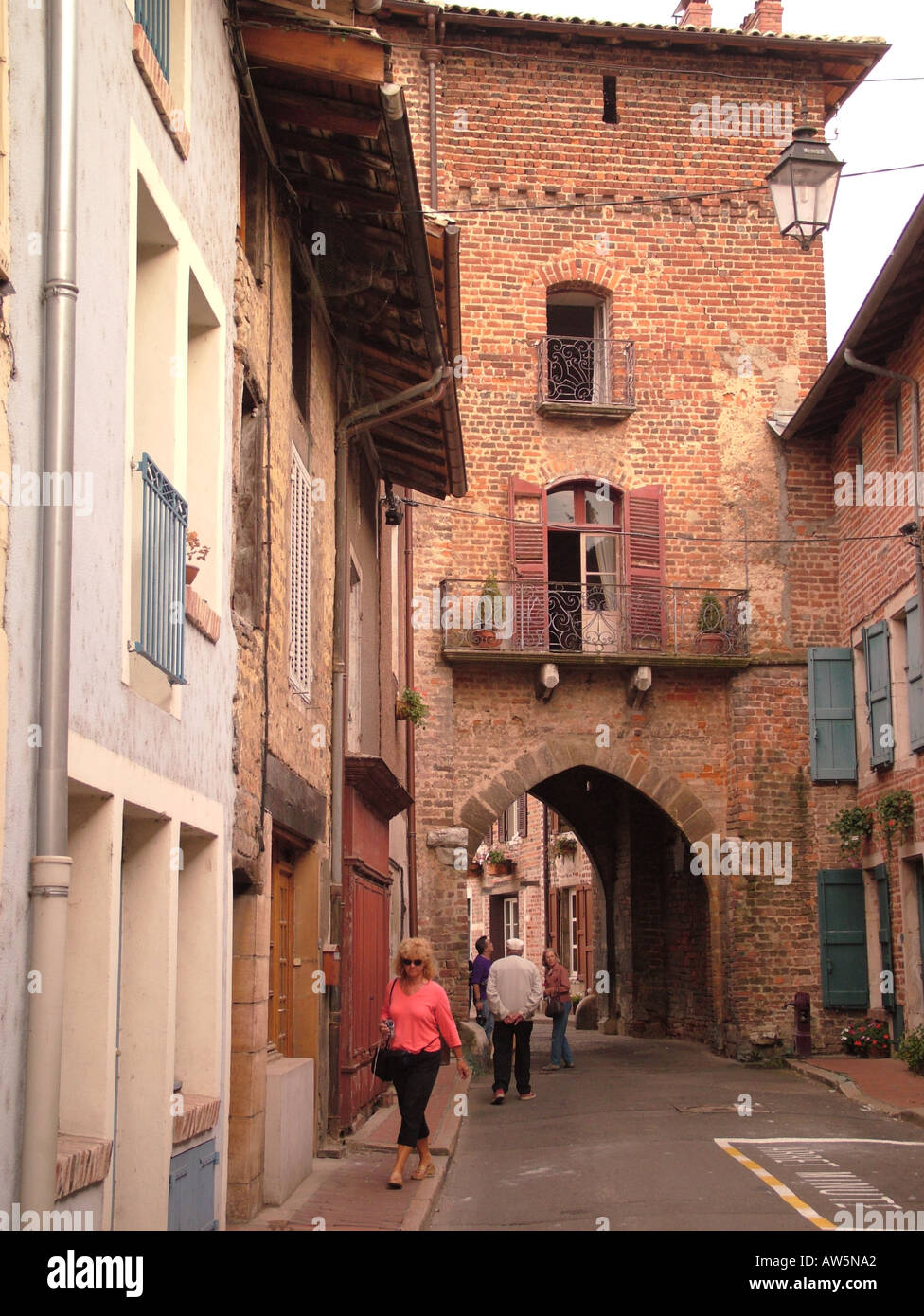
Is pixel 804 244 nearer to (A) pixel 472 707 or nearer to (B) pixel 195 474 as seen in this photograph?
(B) pixel 195 474

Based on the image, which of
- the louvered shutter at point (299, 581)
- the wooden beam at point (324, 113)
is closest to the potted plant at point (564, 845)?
the louvered shutter at point (299, 581)

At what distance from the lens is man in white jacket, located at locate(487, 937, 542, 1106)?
14.3 metres

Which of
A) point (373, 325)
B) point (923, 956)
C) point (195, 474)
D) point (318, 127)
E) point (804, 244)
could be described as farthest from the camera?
point (923, 956)

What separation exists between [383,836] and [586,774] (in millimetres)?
10737

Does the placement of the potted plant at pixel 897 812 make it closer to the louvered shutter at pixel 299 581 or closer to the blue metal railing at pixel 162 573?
the louvered shutter at pixel 299 581

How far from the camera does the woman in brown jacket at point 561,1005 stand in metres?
18.4

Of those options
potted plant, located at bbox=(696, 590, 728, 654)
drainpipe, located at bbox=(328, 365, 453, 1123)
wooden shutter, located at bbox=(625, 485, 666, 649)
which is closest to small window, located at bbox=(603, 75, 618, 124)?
wooden shutter, located at bbox=(625, 485, 666, 649)

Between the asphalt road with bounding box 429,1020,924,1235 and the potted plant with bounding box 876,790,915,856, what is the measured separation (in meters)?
3.04

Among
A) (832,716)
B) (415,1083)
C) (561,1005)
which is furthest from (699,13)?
(415,1083)

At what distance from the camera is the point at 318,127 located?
29.8 feet

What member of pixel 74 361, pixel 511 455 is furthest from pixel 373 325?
pixel 511 455

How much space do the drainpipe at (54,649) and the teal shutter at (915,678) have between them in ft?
43.7

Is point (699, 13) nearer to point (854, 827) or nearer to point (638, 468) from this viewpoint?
point (638, 468)

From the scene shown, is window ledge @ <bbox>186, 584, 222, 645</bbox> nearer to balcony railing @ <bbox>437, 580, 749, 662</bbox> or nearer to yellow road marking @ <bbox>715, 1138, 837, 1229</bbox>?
yellow road marking @ <bbox>715, 1138, 837, 1229</bbox>
